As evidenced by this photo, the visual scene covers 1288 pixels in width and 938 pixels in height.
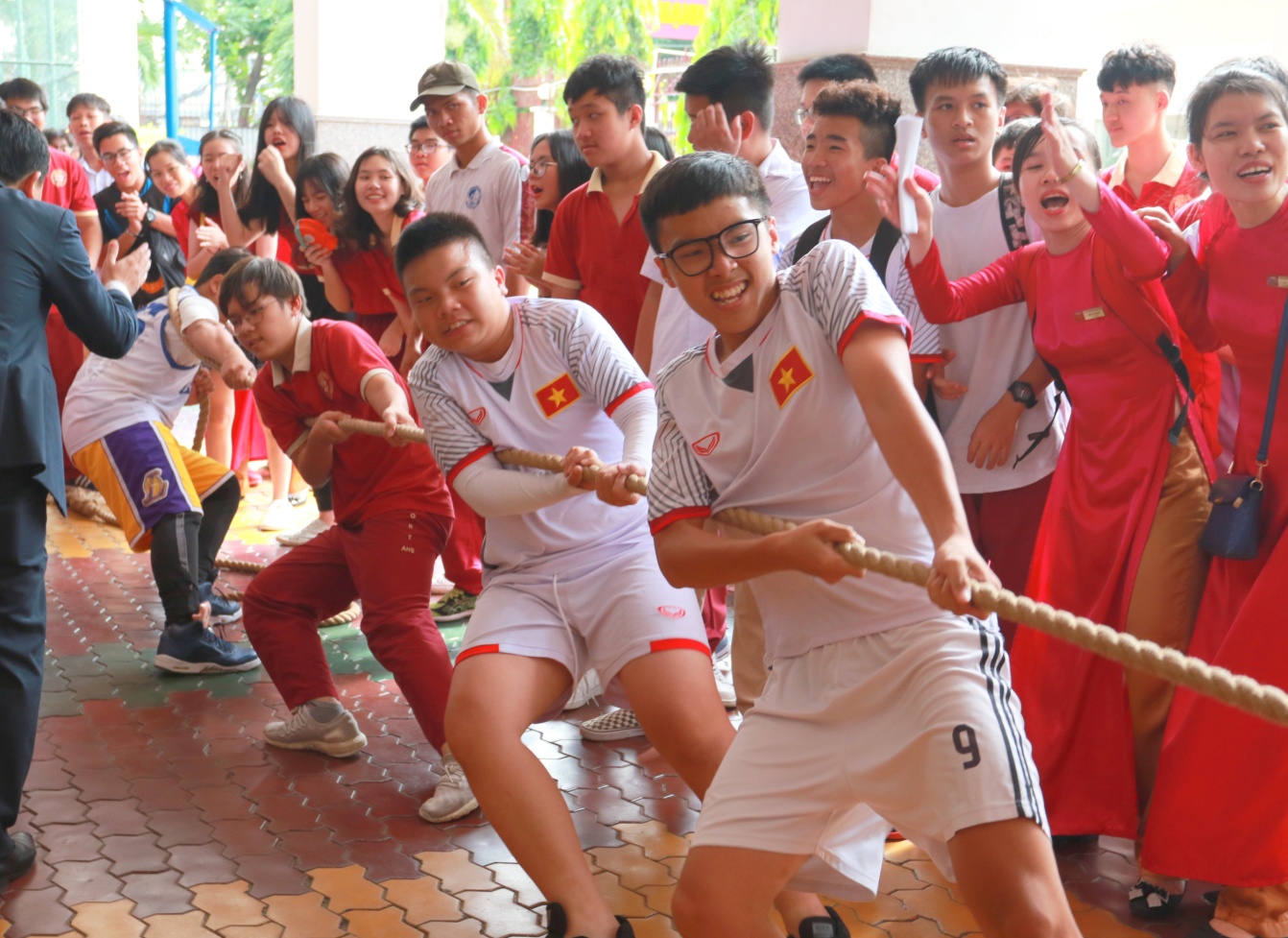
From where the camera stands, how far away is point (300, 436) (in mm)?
4035

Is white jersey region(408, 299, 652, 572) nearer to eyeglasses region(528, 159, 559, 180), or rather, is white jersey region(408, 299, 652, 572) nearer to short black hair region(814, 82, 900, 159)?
short black hair region(814, 82, 900, 159)

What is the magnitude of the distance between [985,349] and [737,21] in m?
22.5

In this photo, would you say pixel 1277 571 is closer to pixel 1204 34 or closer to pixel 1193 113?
pixel 1193 113

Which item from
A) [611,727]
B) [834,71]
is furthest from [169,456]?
[834,71]

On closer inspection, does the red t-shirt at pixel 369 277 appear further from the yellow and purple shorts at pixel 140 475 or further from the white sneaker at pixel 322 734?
the white sneaker at pixel 322 734

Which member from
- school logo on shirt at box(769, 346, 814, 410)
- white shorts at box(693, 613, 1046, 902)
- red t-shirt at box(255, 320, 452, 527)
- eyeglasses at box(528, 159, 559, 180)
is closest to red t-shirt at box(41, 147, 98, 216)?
eyeglasses at box(528, 159, 559, 180)

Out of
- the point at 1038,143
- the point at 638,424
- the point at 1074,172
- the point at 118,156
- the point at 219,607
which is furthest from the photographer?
the point at 118,156

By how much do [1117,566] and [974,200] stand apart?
1.07 m

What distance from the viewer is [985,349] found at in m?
3.36

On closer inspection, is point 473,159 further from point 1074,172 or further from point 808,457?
point 808,457

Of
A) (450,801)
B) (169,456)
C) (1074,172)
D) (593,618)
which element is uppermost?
(1074,172)

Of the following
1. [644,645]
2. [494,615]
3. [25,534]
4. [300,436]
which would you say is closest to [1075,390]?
[644,645]

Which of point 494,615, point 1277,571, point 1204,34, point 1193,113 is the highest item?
point 1204,34

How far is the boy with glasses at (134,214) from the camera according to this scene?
727cm
